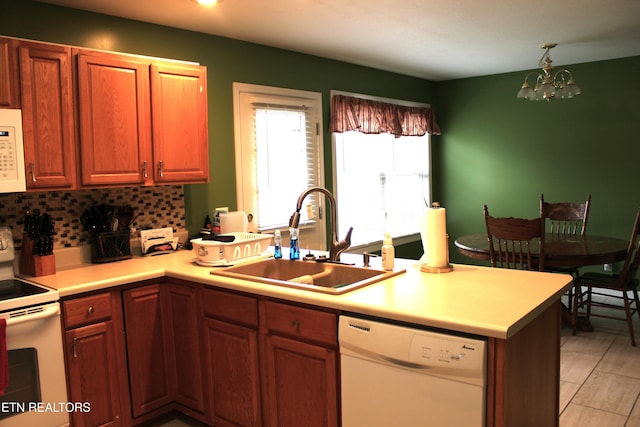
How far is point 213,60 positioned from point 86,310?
2.02 m

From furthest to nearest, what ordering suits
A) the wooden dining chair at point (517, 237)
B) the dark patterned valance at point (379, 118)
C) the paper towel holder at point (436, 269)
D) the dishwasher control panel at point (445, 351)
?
the dark patterned valance at point (379, 118)
the wooden dining chair at point (517, 237)
the paper towel holder at point (436, 269)
the dishwasher control panel at point (445, 351)

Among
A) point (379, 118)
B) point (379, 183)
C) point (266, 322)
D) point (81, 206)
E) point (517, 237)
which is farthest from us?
point (379, 183)

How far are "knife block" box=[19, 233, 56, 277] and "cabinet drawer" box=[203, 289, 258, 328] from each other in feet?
2.77

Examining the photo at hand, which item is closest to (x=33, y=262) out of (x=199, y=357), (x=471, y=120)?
(x=199, y=357)

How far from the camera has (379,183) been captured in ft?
17.5

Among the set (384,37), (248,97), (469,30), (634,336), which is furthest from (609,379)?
(248,97)

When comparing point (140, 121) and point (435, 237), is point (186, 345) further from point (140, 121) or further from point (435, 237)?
point (435, 237)

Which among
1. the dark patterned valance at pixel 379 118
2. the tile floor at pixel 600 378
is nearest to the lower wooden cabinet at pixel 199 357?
the tile floor at pixel 600 378

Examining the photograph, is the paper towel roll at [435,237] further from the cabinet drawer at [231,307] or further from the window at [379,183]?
the window at [379,183]

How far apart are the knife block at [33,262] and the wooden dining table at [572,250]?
2858 mm

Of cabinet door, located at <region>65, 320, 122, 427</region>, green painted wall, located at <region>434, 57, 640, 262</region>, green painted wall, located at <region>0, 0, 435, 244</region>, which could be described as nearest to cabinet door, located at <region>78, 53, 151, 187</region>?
green painted wall, located at <region>0, 0, 435, 244</region>

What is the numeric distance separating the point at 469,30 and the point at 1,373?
11.7 ft

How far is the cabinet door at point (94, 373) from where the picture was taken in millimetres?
2385

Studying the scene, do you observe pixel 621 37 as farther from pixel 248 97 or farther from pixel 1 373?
pixel 1 373
